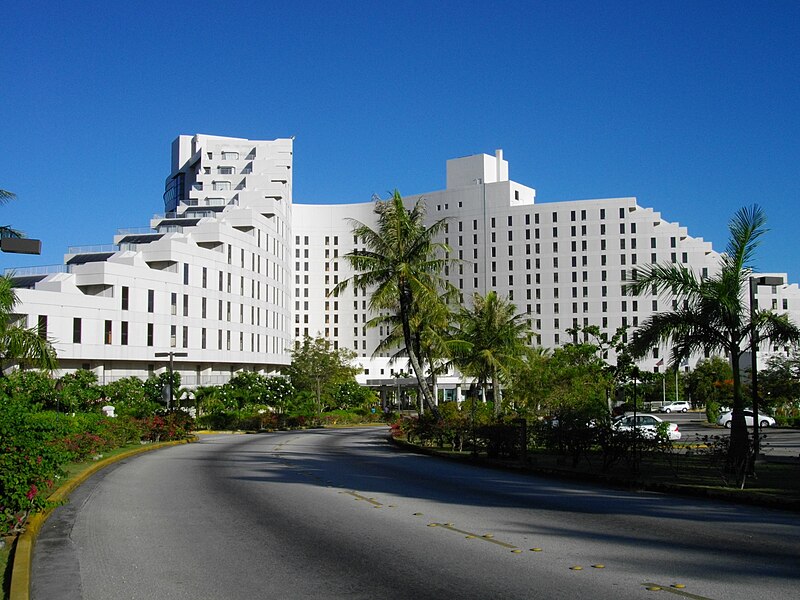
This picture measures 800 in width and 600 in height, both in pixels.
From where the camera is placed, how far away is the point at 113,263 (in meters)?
62.5

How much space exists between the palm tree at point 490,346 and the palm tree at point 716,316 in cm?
2411

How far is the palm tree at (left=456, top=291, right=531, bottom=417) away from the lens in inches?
1799

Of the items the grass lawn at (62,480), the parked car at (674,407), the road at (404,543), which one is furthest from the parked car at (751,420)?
the road at (404,543)

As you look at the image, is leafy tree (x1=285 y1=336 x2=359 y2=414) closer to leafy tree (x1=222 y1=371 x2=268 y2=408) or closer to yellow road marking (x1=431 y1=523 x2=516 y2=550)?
leafy tree (x1=222 y1=371 x2=268 y2=408)

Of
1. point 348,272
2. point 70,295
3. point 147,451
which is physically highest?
point 348,272

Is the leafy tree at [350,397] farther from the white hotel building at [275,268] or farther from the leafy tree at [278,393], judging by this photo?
the leafy tree at [278,393]

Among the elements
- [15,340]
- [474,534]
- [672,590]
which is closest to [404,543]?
[474,534]

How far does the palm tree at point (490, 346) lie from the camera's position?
4569 centimetres

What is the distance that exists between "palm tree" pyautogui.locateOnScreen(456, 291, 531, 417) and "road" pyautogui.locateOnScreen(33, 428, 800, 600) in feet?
88.6

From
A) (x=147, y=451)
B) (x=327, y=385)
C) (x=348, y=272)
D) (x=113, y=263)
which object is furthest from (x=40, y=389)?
(x=348, y=272)

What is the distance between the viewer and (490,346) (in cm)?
4725

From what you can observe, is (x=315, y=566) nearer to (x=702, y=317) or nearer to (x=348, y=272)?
(x=702, y=317)

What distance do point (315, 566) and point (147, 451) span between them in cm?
2379

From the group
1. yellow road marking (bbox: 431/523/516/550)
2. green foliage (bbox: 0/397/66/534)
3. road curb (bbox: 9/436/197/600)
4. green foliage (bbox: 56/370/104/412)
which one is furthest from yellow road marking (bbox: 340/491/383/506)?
green foliage (bbox: 56/370/104/412)
